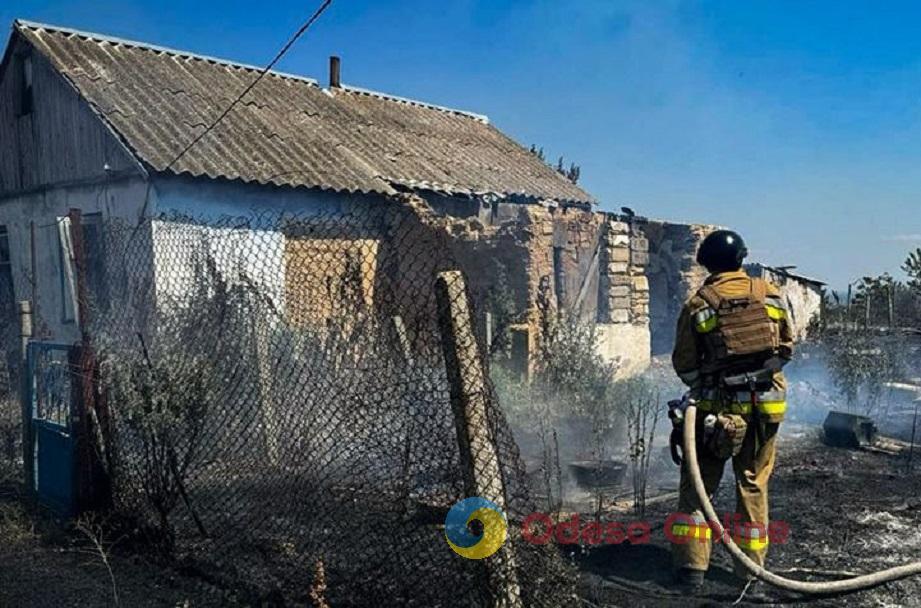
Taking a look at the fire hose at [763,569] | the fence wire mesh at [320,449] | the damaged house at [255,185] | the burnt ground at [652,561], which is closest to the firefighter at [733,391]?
the fire hose at [763,569]

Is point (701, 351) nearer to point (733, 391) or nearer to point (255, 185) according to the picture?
point (733, 391)

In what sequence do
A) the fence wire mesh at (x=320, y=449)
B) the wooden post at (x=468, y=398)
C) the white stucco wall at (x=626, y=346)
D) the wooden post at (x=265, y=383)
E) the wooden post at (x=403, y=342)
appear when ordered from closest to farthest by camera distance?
the wooden post at (x=468, y=398) → the fence wire mesh at (x=320, y=449) → the wooden post at (x=403, y=342) → the wooden post at (x=265, y=383) → the white stucco wall at (x=626, y=346)

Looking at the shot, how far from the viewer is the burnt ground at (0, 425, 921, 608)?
3.88 meters

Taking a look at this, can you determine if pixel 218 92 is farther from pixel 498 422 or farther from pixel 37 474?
pixel 498 422

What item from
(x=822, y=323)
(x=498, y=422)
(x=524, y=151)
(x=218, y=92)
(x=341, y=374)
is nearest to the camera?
(x=498, y=422)

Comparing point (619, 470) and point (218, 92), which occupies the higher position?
point (218, 92)

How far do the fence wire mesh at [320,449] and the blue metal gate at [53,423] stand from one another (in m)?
0.28

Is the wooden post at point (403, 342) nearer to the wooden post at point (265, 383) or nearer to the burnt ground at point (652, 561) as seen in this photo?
the wooden post at point (265, 383)

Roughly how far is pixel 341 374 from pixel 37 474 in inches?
110

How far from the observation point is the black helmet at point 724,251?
4422 mm

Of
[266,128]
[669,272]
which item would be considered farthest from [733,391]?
[669,272]

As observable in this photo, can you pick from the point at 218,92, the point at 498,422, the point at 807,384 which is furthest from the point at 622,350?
the point at 498,422

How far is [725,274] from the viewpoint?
4398 millimetres

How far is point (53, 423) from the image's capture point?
5223 millimetres
